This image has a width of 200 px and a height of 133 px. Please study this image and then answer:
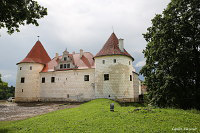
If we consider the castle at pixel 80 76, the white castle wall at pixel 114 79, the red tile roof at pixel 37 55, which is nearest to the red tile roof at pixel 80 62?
the castle at pixel 80 76

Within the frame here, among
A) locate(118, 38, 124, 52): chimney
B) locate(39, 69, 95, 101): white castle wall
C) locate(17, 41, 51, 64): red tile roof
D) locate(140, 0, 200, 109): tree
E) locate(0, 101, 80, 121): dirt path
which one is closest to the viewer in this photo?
locate(0, 101, 80, 121): dirt path

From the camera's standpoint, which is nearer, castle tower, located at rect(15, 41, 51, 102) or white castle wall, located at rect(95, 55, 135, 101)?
white castle wall, located at rect(95, 55, 135, 101)

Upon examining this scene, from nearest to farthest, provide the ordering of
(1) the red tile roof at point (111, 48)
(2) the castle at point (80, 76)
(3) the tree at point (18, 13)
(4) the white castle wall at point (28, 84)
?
1. (3) the tree at point (18, 13)
2. (2) the castle at point (80, 76)
3. (1) the red tile roof at point (111, 48)
4. (4) the white castle wall at point (28, 84)

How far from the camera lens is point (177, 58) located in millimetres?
13078

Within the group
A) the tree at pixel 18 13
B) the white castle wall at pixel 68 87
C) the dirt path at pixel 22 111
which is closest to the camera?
the tree at pixel 18 13

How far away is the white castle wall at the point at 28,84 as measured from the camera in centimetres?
2812

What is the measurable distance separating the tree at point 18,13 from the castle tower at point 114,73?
16.8 meters

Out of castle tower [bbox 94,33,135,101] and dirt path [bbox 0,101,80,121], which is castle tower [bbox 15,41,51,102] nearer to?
dirt path [bbox 0,101,80,121]

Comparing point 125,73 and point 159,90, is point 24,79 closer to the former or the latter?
point 125,73

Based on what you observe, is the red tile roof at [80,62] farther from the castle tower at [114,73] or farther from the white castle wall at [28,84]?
the castle tower at [114,73]

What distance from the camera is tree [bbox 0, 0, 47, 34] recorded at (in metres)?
6.81

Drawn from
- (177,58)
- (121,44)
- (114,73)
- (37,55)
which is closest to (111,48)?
(121,44)

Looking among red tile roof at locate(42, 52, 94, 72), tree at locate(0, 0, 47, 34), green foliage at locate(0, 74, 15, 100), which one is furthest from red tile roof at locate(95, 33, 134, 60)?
green foliage at locate(0, 74, 15, 100)

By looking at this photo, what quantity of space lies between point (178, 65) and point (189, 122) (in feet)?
25.7
